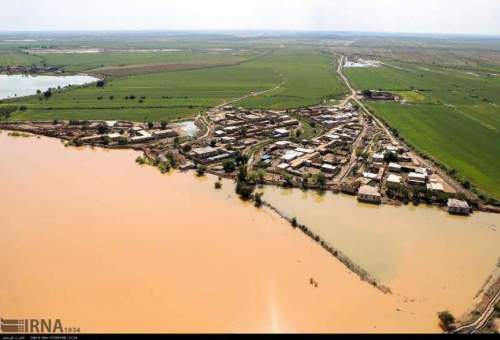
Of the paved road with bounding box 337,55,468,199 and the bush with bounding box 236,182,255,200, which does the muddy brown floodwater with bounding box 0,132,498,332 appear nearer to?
the bush with bounding box 236,182,255,200

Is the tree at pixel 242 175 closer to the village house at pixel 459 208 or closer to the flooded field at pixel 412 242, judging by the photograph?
the flooded field at pixel 412 242

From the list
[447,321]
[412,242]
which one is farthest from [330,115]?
[447,321]

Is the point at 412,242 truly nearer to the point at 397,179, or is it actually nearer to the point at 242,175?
the point at 397,179

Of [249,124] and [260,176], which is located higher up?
[249,124]

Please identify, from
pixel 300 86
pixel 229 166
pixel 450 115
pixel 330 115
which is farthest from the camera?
pixel 300 86

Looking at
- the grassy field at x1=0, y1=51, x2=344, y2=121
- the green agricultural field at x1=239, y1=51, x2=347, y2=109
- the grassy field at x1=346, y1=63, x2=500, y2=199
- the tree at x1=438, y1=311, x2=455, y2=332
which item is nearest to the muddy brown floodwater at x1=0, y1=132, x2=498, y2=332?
the tree at x1=438, y1=311, x2=455, y2=332

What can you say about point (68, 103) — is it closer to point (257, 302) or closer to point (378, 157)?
point (378, 157)
